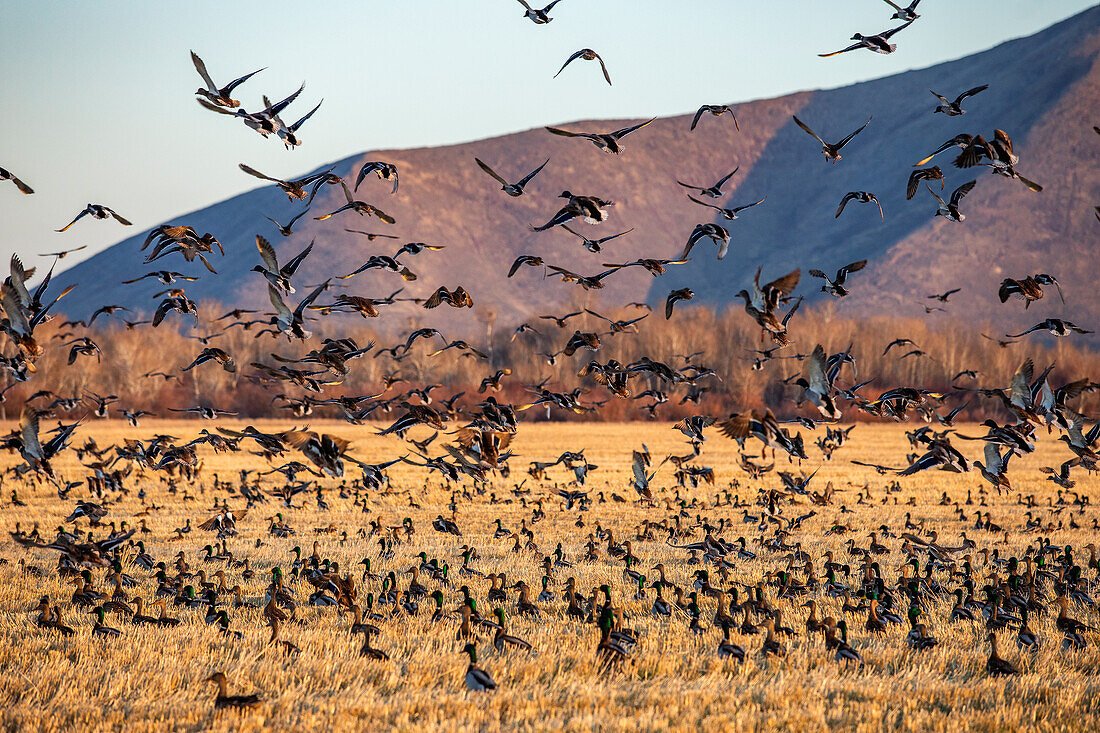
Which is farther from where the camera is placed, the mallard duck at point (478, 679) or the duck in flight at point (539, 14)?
the duck in flight at point (539, 14)

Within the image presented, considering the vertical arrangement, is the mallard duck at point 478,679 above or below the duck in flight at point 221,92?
below

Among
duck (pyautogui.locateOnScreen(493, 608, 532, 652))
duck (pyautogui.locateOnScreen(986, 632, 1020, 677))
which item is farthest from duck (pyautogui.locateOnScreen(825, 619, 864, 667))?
duck (pyautogui.locateOnScreen(493, 608, 532, 652))

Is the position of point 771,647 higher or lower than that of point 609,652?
lower

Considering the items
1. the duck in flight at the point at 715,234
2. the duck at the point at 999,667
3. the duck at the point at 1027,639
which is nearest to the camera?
the duck at the point at 999,667

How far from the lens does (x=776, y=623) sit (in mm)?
13203

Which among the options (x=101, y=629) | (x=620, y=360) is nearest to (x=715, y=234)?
(x=101, y=629)

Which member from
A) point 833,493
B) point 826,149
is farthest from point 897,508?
point 826,149

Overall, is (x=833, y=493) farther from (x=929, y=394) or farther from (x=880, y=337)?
(x=880, y=337)

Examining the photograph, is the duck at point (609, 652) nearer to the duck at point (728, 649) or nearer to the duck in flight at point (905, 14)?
the duck at point (728, 649)

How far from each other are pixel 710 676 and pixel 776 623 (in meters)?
2.03

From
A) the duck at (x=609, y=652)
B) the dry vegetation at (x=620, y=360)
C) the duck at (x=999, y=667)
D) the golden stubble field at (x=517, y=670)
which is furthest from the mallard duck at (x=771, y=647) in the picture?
the dry vegetation at (x=620, y=360)

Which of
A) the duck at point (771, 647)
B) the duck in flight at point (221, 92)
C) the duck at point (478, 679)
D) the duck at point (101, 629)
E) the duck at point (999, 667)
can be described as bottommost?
the duck at point (999, 667)

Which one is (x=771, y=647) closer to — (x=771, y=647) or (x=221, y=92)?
(x=771, y=647)

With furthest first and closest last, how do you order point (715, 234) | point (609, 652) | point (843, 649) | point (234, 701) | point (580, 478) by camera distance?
point (580, 478), point (715, 234), point (609, 652), point (843, 649), point (234, 701)
